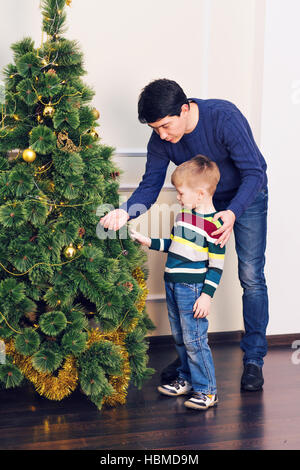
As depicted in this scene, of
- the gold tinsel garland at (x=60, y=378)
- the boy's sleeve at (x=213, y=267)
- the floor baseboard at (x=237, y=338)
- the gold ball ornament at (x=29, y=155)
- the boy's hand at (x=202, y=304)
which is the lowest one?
the floor baseboard at (x=237, y=338)

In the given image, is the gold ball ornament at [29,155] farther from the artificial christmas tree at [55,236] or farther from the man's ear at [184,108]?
the man's ear at [184,108]

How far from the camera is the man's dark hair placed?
6.19 feet

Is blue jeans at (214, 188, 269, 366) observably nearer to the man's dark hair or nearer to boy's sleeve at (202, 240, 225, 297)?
boy's sleeve at (202, 240, 225, 297)

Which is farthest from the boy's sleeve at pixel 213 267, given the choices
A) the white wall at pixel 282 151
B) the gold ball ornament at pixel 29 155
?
the white wall at pixel 282 151

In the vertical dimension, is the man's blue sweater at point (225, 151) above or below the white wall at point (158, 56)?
below

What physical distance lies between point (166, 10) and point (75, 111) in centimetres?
88

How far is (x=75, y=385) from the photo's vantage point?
1993 millimetres

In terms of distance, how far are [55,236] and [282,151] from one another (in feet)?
4.10

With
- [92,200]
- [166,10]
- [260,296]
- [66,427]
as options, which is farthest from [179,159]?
[66,427]

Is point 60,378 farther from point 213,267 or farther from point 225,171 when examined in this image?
point 225,171

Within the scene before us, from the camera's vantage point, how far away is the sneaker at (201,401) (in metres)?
1.99

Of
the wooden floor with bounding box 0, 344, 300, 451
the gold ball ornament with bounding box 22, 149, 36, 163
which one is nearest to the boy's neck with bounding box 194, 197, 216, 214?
the gold ball ornament with bounding box 22, 149, 36, 163

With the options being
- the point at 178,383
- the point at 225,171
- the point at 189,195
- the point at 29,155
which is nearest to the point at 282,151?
the point at 225,171

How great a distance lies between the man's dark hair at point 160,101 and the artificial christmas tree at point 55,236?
0.18 m
